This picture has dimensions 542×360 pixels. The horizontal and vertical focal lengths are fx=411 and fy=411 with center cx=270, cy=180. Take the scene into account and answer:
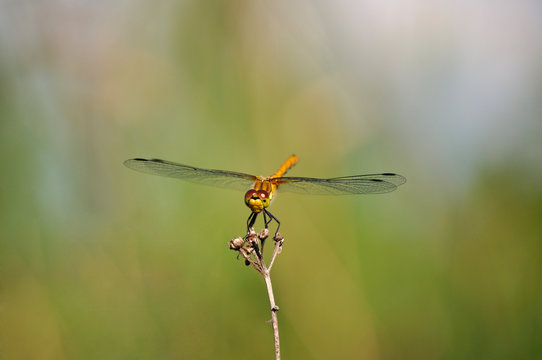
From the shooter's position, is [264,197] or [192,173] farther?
[192,173]

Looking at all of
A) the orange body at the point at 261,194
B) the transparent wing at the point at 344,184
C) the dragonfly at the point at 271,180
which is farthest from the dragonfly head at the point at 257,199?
the transparent wing at the point at 344,184

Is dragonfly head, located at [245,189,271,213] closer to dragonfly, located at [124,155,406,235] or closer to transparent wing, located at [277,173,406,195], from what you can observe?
dragonfly, located at [124,155,406,235]

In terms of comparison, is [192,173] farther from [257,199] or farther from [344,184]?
[344,184]

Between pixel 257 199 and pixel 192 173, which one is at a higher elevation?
pixel 192 173

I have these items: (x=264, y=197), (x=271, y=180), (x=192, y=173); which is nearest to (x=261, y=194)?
(x=264, y=197)

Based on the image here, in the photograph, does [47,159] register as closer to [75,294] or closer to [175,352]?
[75,294]

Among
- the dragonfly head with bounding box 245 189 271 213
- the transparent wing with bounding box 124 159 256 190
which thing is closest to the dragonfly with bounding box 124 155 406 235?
the transparent wing with bounding box 124 159 256 190

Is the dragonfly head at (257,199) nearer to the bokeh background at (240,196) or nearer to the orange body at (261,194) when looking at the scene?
the orange body at (261,194)

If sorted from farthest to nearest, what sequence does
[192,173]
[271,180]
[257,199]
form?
[192,173], [271,180], [257,199]
